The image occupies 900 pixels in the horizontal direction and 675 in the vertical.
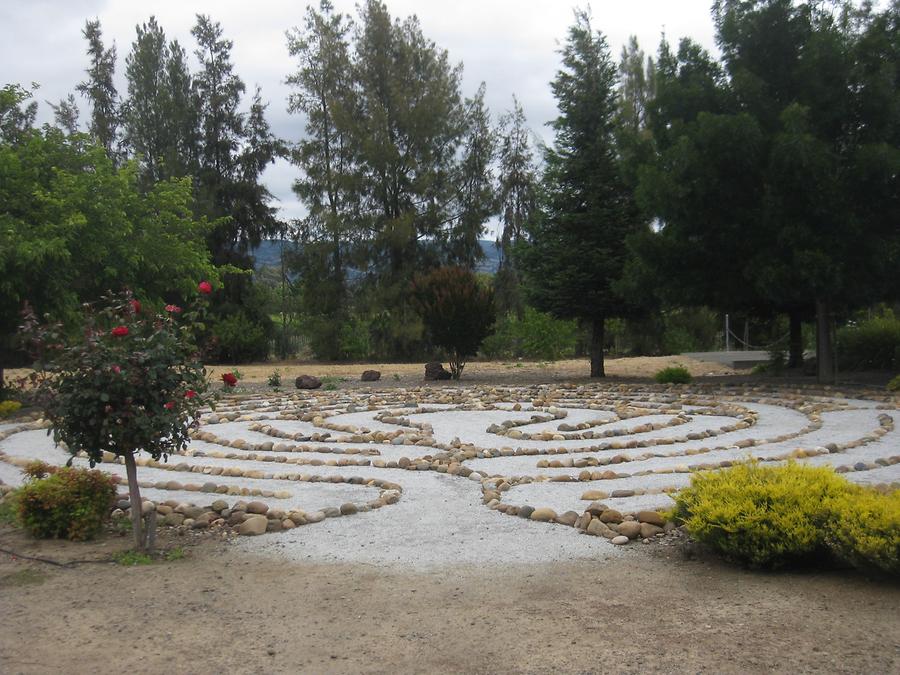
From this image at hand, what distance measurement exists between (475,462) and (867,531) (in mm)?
4675

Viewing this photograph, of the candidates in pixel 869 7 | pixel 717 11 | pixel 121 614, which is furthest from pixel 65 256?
pixel 869 7

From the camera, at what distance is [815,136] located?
46.1 feet

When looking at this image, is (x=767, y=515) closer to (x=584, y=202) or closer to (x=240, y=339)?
(x=584, y=202)

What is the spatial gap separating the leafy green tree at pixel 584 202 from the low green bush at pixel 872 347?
531 cm

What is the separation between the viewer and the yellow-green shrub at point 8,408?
13527mm

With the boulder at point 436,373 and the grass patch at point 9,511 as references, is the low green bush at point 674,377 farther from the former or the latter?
the grass patch at point 9,511

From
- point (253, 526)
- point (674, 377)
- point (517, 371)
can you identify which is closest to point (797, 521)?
point (253, 526)

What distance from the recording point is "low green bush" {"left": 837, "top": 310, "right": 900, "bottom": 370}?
59.2ft

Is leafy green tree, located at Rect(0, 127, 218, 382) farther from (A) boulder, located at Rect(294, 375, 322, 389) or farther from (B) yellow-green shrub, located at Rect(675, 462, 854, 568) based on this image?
(B) yellow-green shrub, located at Rect(675, 462, 854, 568)

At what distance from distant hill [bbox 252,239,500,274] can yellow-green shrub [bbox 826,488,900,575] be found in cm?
2976

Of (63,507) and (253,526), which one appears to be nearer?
(63,507)

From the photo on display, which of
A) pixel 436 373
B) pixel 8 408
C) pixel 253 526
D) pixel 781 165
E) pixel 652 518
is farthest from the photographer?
pixel 436 373

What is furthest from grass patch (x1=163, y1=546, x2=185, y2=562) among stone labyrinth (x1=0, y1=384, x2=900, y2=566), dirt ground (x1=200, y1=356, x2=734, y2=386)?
dirt ground (x1=200, y1=356, x2=734, y2=386)

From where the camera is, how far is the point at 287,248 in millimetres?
34219
